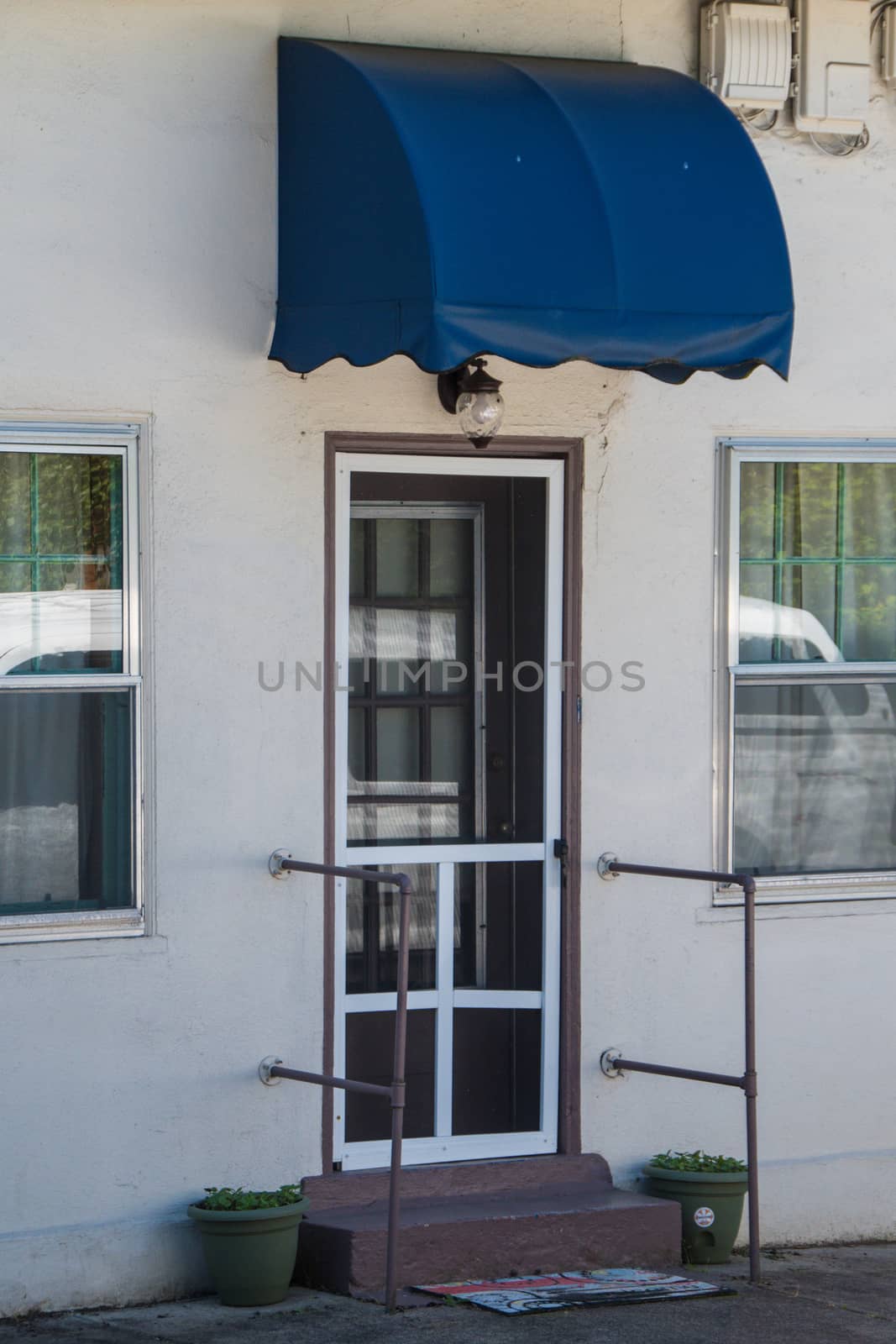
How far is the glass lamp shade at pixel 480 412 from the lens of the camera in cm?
621

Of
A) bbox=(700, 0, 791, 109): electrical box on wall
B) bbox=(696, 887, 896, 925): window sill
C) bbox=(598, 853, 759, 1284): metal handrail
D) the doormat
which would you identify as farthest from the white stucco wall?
the doormat

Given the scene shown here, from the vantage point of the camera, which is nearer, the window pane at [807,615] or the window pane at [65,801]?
the window pane at [65,801]

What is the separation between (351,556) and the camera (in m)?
6.68

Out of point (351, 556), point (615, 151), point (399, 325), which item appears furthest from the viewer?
point (351, 556)

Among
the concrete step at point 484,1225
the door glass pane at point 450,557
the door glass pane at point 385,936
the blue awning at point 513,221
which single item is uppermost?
the blue awning at point 513,221

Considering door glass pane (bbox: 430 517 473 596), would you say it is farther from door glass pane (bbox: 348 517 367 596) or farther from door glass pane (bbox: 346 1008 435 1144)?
door glass pane (bbox: 346 1008 435 1144)

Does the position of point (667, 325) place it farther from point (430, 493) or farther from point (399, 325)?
point (430, 493)

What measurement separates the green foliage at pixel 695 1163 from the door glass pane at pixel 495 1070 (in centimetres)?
48

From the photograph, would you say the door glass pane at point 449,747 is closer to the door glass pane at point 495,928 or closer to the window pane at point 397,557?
the door glass pane at point 495,928

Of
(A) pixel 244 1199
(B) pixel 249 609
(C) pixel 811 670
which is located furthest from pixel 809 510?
(A) pixel 244 1199

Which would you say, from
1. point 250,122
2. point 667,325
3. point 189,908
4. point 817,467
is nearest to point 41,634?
point 189,908

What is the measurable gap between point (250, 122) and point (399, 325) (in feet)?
3.86

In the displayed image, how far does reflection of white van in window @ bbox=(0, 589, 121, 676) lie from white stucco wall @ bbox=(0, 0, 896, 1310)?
0.57 feet

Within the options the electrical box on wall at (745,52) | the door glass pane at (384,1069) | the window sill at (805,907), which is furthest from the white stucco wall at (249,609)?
the door glass pane at (384,1069)
